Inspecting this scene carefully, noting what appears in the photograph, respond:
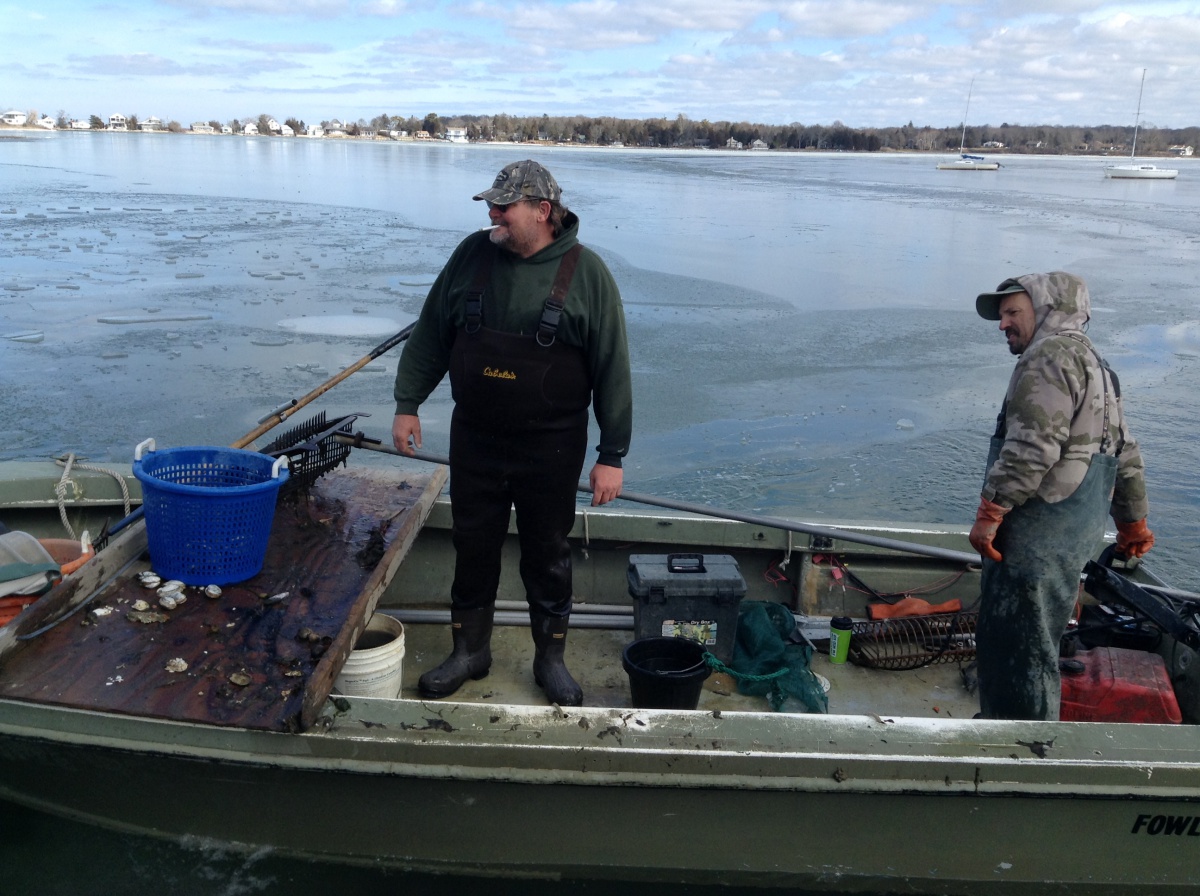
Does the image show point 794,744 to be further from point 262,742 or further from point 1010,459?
point 262,742

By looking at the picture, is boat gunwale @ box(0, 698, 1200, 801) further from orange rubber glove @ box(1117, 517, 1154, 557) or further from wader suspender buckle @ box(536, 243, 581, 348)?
wader suspender buckle @ box(536, 243, 581, 348)

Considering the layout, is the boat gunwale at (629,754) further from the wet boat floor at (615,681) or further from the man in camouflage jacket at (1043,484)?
the wet boat floor at (615,681)

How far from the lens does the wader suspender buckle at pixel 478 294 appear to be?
2816mm

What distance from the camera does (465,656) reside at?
3.35 metres

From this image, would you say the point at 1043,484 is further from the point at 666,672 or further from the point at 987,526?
the point at 666,672

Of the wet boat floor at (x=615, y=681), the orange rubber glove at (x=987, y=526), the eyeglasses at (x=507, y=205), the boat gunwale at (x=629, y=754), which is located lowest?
the wet boat floor at (x=615, y=681)

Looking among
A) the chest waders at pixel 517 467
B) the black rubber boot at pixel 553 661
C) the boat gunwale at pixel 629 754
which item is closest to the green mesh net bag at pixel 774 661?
the black rubber boot at pixel 553 661

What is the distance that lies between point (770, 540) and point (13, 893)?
2867mm

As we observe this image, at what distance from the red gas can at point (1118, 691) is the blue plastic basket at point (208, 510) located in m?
2.67

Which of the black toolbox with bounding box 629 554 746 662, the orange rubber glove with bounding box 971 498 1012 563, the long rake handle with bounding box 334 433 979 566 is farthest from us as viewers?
the long rake handle with bounding box 334 433 979 566

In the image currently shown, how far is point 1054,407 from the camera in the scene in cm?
259

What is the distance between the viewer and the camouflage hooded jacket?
8.52 feet

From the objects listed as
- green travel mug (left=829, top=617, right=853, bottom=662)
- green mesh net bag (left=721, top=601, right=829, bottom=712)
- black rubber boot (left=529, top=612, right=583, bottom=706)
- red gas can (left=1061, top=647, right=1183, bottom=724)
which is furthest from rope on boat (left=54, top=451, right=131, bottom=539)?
red gas can (left=1061, top=647, right=1183, bottom=724)

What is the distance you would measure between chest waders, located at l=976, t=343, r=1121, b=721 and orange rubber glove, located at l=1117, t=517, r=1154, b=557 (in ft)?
1.11
